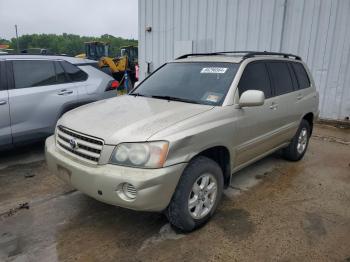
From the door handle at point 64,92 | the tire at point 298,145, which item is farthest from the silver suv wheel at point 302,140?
the door handle at point 64,92

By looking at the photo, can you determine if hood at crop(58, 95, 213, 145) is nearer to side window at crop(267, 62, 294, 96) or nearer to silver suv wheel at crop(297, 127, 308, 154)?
side window at crop(267, 62, 294, 96)

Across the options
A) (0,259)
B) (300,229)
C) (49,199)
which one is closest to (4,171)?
(49,199)

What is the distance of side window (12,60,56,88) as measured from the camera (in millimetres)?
4925

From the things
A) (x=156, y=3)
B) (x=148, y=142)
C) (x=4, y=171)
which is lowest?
(x=4, y=171)

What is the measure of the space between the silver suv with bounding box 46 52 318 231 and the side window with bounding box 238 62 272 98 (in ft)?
0.05

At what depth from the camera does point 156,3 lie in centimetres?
1014

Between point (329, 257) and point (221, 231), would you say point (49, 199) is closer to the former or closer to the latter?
point (221, 231)

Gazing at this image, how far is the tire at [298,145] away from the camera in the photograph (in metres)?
5.15

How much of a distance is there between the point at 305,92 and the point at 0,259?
15.0ft

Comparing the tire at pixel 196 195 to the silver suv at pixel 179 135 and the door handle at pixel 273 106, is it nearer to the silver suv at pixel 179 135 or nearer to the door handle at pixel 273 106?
the silver suv at pixel 179 135

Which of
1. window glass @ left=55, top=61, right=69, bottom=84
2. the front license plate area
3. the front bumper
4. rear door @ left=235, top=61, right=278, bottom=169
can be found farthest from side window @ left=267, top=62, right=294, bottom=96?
window glass @ left=55, top=61, right=69, bottom=84

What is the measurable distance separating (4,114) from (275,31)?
684 cm

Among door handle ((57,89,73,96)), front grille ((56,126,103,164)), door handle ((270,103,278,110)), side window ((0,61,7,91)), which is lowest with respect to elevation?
front grille ((56,126,103,164))

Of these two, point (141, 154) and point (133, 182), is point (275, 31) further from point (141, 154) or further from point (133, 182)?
point (133, 182)
